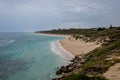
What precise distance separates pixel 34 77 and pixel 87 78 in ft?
38.4

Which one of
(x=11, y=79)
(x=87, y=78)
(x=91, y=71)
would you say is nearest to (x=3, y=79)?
(x=11, y=79)

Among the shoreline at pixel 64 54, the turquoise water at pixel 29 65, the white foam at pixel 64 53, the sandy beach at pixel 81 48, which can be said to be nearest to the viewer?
the turquoise water at pixel 29 65

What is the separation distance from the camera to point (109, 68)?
2592 cm

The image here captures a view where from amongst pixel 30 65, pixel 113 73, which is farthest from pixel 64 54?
pixel 113 73

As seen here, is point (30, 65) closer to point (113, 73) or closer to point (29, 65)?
point (29, 65)

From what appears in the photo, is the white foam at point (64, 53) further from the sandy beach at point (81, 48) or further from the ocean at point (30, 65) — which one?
the sandy beach at point (81, 48)

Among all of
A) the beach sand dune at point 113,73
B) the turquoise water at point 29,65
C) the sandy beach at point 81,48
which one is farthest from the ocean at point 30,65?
the beach sand dune at point 113,73

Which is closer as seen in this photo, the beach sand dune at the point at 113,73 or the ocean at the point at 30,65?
the beach sand dune at the point at 113,73

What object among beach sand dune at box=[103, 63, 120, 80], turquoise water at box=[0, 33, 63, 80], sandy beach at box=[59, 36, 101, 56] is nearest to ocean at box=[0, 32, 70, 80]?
turquoise water at box=[0, 33, 63, 80]

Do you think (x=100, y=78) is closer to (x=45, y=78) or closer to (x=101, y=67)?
(x=101, y=67)

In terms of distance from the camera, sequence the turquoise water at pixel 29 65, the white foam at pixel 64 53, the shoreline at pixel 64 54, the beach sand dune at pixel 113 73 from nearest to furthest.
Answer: the beach sand dune at pixel 113 73 → the turquoise water at pixel 29 65 → the shoreline at pixel 64 54 → the white foam at pixel 64 53

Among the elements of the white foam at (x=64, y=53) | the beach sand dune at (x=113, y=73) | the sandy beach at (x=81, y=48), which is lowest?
the white foam at (x=64, y=53)

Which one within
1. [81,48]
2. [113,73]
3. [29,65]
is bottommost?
[29,65]

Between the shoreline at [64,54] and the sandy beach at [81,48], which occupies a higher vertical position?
the sandy beach at [81,48]
